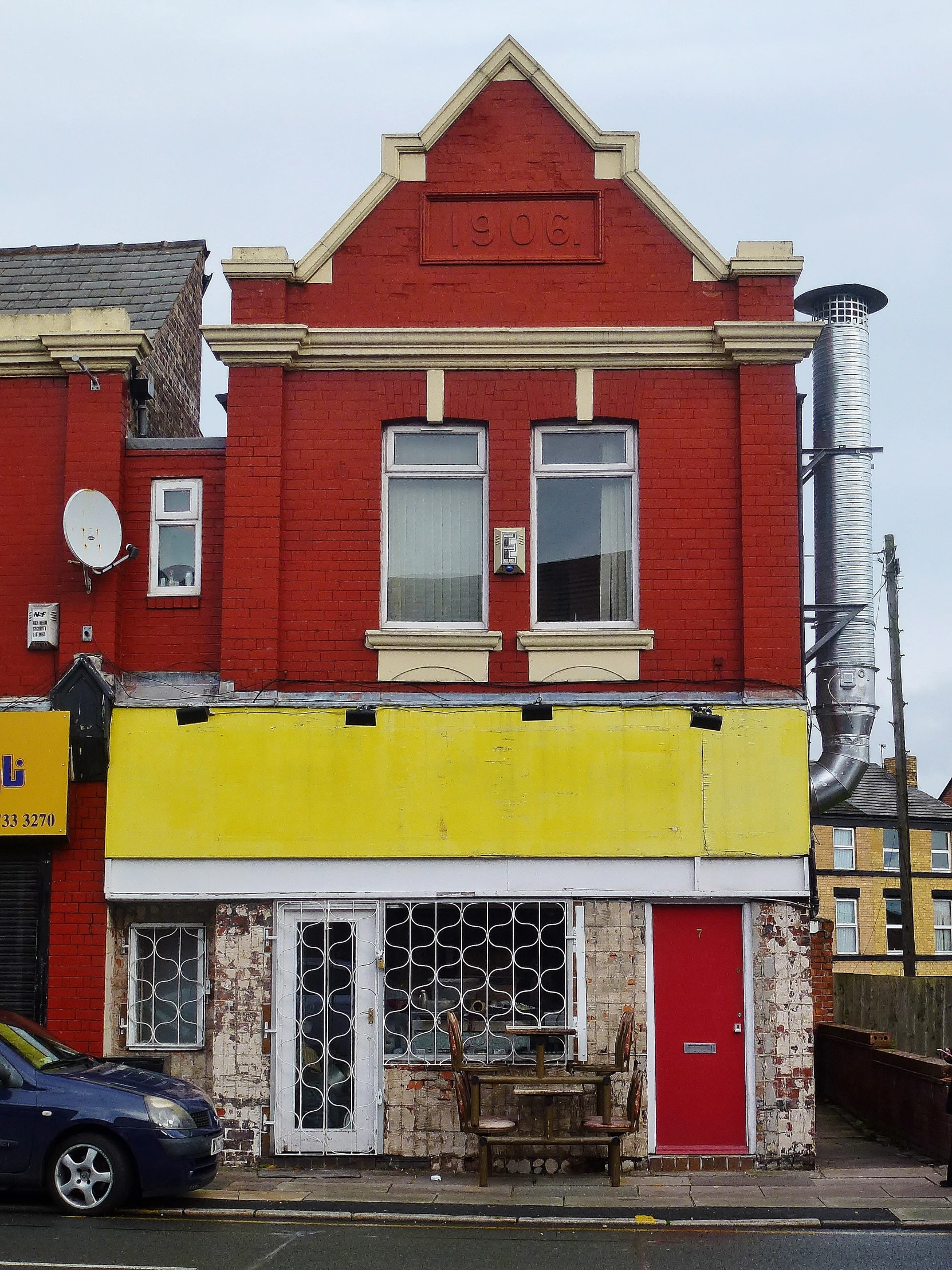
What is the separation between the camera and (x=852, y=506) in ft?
48.2

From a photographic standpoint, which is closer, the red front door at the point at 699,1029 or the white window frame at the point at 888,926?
the red front door at the point at 699,1029

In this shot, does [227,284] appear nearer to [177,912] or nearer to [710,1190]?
[177,912]

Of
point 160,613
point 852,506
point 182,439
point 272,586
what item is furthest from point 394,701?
point 852,506

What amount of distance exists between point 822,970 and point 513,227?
1009cm

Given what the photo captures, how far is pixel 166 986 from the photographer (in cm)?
1294

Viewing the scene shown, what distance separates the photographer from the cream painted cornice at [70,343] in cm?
1348

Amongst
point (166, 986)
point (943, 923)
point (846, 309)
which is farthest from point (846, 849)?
point (166, 986)

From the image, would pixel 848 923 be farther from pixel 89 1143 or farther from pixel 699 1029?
A: pixel 89 1143

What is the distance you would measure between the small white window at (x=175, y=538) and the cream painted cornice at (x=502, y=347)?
135 cm

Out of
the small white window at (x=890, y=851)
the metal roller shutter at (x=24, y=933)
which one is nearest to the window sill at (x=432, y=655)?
the metal roller shutter at (x=24, y=933)

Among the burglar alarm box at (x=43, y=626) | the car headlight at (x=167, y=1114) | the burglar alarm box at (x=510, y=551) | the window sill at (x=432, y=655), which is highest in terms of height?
the burglar alarm box at (x=510, y=551)

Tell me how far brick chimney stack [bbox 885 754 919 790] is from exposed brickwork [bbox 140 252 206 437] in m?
41.0

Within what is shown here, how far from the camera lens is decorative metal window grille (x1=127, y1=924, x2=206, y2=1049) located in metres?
12.8

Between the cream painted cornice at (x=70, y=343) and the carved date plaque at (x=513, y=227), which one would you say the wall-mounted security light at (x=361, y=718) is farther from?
the carved date plaque at (x=513, y=227)
